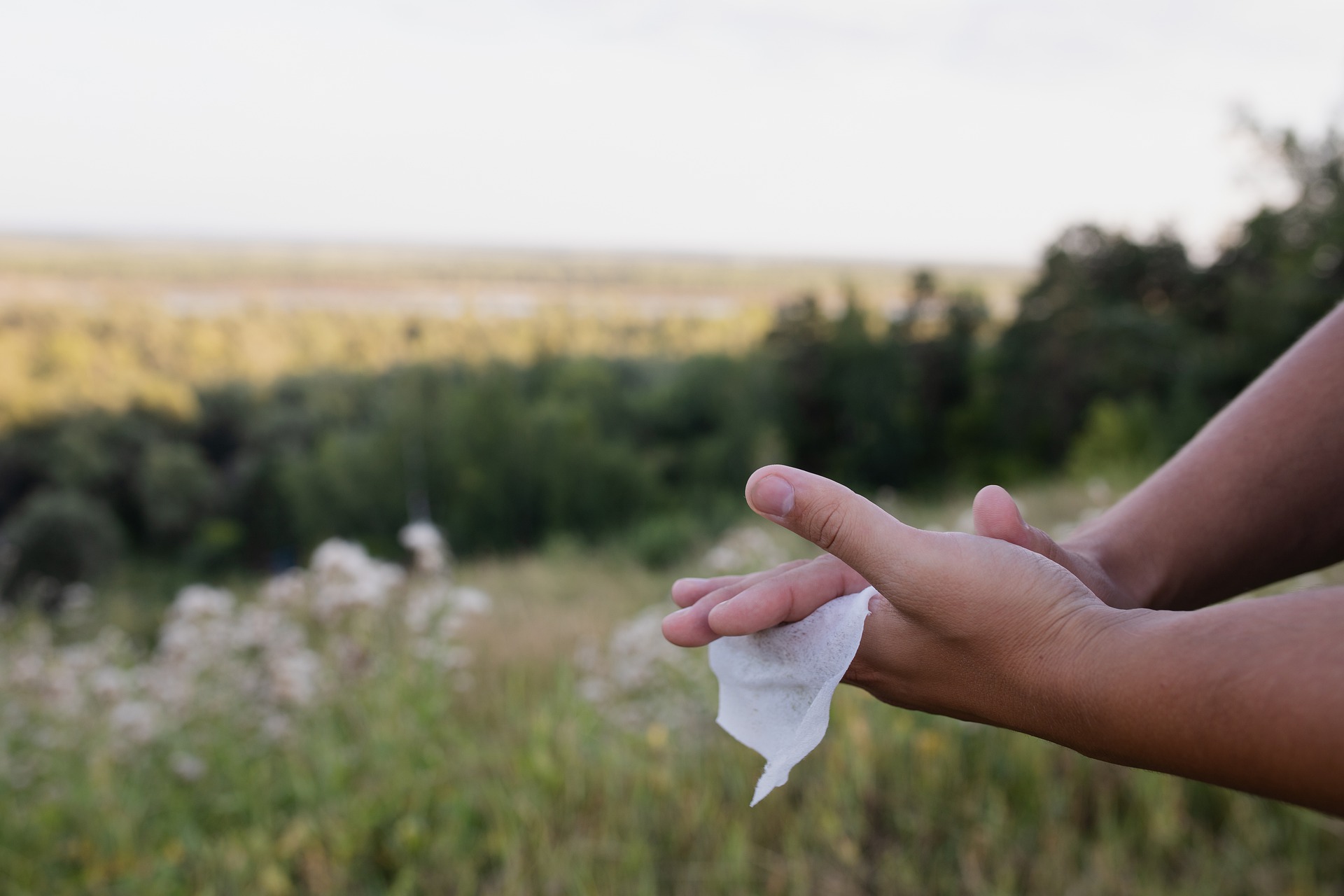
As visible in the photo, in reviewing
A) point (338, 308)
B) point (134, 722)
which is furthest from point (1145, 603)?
point (338, 308)

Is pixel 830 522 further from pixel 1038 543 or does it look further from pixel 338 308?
pixel 338 308

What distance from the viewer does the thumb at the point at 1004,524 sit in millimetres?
1063

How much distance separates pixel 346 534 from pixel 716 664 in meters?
Answer: 30.4

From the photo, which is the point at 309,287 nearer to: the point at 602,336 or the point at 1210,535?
the point at 602,336

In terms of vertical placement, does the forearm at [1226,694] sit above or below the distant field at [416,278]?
above

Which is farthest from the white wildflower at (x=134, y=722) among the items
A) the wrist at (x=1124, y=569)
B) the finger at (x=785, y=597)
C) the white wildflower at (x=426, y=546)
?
the wrist at (x=1124, y=569)

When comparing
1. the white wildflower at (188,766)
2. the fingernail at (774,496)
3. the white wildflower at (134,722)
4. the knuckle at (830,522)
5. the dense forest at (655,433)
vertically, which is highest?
the fingernail at (774,496)

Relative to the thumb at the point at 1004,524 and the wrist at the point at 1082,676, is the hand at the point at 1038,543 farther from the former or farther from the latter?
the wrist at the point at 1082,676

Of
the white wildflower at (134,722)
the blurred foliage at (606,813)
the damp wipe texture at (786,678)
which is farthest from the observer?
the white wildflower at (134,722)

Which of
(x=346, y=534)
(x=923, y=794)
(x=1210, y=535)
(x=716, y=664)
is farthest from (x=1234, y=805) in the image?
(x=346, y=534)

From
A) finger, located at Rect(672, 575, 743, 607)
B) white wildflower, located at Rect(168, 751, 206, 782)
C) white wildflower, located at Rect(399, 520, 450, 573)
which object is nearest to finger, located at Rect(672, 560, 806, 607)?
finger, located at Rect(672, 575, 743, 607)

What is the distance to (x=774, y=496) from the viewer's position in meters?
0.88

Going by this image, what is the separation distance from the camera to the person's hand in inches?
33.0

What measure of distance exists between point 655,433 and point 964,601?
31970mm
